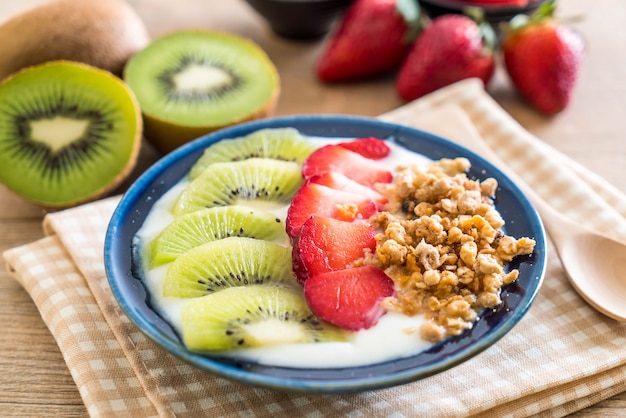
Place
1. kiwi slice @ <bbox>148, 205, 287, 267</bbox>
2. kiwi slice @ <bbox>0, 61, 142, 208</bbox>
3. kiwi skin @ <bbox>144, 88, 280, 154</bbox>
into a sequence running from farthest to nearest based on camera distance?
kiwi skin @ <bbox>144, 88, 280, 154</bbox> → kiwi slice @ <bbox>0, 61, 142, 208</bbox> → kiwi slice @ <bbox>148, 205, 287, 267</bbox>

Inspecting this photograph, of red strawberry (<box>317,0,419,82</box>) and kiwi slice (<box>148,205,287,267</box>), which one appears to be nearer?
kiwi slice (<box>148,205,287,267</box>)

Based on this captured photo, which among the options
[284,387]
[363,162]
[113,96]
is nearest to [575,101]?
[363,162]

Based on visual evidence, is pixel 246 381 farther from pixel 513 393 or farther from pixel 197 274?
pixel 513 393

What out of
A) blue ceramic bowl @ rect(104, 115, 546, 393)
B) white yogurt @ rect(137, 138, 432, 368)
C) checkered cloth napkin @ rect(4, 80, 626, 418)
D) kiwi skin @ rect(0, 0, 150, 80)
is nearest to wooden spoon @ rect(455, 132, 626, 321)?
checkered cloth napkin @ rect(4, 80, 626, 418)

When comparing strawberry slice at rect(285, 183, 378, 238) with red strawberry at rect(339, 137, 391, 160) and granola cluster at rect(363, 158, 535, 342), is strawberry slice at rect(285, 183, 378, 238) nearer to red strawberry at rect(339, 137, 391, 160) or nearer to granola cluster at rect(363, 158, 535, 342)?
granola cluster at rect(363, 158, 535, 342)

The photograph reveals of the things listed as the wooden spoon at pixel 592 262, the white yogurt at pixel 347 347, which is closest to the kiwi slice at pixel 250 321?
the white yogurt at pixel 347 347

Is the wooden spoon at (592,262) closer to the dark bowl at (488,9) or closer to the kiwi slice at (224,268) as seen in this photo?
the kiwi slice at (224,268)
